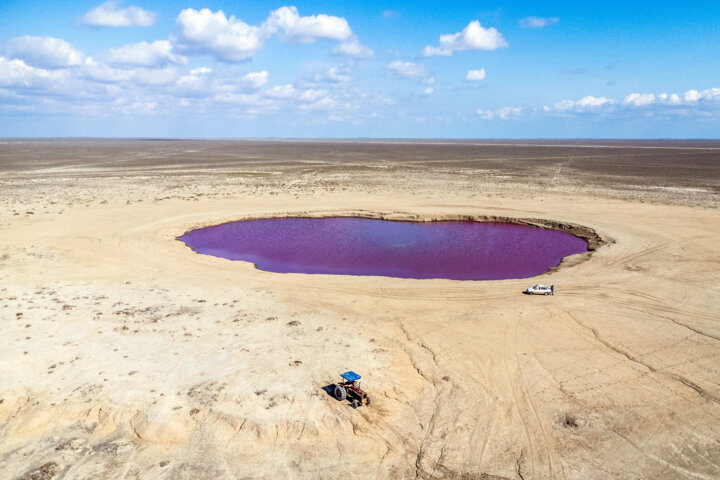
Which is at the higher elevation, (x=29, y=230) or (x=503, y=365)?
(x=29, y=230)

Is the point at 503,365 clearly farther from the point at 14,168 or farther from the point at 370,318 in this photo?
the point at 14,168

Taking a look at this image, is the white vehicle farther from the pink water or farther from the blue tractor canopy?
the blue tractor canopy

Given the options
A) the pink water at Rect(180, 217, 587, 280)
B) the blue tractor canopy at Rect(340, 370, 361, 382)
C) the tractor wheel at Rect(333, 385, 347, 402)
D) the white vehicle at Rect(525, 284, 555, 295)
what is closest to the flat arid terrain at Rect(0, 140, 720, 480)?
the tractor wheel at Rect(333, 385, 347, 402)

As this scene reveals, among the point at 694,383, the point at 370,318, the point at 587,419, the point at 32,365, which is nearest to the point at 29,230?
the point at 32,365

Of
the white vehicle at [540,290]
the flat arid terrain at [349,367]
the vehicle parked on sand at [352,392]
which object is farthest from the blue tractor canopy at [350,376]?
the white vehicle at [540,290]

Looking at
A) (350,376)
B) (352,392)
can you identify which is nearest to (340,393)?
(352,392)

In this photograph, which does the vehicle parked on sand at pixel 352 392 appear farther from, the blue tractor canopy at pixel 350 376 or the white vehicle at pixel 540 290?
the white vehicle at pixel 540 290
